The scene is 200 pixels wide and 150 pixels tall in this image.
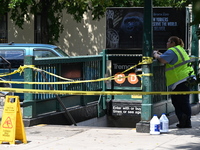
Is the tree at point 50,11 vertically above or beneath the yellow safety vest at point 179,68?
above

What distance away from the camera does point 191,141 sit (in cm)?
768

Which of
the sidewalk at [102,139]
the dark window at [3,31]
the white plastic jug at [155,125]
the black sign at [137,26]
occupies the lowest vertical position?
the sidewalk at [102,139]

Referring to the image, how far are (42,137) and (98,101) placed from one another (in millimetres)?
4058

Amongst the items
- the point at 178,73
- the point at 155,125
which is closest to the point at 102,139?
the point at 155,125

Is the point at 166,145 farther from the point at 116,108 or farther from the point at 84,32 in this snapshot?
the point at 84,32

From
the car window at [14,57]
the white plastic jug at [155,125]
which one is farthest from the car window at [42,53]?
the white plastic jug at [155,125]

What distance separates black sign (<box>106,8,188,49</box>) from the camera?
37.9ft

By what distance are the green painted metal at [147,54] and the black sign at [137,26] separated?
10.3 ft

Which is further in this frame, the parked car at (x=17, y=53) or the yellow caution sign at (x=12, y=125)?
the parked car at (x=17, y=53)

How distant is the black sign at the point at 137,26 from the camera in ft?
37.9

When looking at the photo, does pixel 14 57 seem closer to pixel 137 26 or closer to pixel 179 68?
pixel 137 26

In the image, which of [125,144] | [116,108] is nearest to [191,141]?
[125,144]

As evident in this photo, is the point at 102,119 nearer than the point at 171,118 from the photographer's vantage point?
No

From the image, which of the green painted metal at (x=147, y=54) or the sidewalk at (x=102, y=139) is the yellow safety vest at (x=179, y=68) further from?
the sidewalk at (x=102, y=139)
